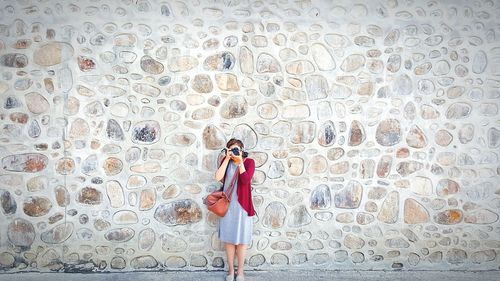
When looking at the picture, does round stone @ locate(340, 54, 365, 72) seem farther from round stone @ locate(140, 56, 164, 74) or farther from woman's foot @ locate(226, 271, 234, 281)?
woman's foot @ locate(226, 271, 234, 281)

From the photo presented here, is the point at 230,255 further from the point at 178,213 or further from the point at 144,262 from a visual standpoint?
the point at 144,262

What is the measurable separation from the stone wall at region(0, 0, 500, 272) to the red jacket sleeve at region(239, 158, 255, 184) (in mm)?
297

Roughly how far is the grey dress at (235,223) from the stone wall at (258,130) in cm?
32

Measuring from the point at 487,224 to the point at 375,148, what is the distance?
1.49 metres

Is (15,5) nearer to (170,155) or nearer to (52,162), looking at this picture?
(52,162)

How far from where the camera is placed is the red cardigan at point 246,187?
3578 mm

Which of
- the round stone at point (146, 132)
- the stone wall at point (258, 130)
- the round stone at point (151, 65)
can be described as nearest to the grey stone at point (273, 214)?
the stone wall at point (258, 130)

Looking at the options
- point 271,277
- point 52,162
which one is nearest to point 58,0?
point 52,162

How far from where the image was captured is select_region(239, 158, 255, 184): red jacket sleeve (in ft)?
11.7

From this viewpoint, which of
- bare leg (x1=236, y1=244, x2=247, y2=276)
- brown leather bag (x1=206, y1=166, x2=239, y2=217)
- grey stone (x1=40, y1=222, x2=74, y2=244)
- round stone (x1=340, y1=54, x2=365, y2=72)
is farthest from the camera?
round stone (x1=340, y1=54, x2=365, y2=72)

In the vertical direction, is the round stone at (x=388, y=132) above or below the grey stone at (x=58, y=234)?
above

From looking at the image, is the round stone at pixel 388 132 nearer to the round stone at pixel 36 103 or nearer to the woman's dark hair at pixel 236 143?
the woman's dark hair at pixel 236 143

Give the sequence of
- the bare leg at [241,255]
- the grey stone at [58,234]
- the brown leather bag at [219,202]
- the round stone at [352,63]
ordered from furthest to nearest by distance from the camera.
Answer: the round stone at [352,63] → the grey stone at [58,234] → the bare leg at [241,255] → the brown leather bag at [219,202]

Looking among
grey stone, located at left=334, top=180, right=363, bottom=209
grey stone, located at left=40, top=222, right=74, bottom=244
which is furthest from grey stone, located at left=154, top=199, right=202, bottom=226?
grey stone, located at left=334, top=180, right=363, bottom=209
